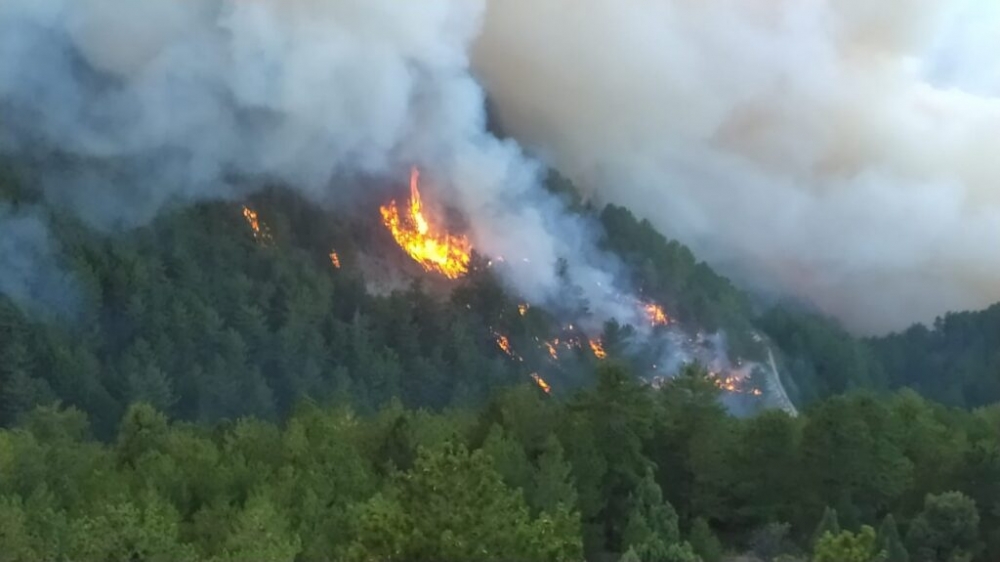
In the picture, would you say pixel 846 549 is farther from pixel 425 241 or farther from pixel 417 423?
pixel 425 241

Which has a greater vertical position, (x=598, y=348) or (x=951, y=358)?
(x=951, y=358)

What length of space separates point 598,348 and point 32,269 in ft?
30.9

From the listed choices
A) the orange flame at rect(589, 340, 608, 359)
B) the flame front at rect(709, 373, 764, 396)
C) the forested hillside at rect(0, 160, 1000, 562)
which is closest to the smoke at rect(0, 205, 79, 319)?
the forested hillside at rect(0, 160, 1000, 562)

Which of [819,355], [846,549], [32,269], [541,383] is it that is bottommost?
[846,549]

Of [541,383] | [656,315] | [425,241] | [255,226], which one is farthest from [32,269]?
[656,315]

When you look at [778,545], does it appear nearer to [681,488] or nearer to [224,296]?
[681,488]

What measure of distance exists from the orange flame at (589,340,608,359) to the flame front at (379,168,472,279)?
105 inches

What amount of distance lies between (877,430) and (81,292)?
11.7 m

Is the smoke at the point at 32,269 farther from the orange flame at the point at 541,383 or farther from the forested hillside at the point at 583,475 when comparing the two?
the orange flame at the point at 541,383

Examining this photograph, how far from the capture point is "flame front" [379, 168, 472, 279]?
679 inches

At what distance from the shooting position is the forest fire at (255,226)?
16.2 meters

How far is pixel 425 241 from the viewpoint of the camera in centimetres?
1747

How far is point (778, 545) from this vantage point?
11.0 meters

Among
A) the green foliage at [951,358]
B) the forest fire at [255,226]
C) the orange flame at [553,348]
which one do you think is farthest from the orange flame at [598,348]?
the forest fire at [255,226]
